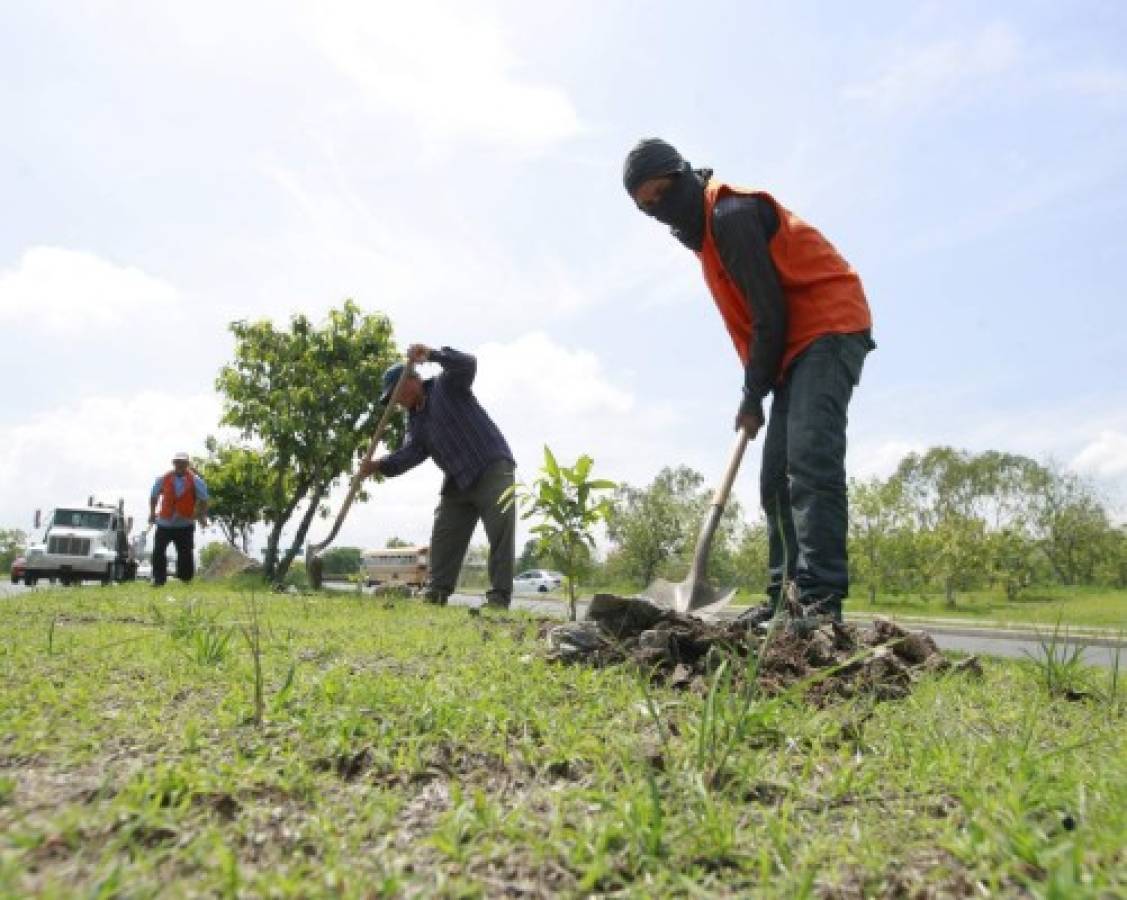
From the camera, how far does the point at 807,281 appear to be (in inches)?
136

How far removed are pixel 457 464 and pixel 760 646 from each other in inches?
192

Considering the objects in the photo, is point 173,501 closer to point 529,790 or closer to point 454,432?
point 454,432

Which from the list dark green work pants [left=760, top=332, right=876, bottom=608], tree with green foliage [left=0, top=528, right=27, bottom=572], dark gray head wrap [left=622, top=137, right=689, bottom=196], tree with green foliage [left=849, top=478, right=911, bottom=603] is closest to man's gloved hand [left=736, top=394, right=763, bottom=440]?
A: dark green work pants [left=760, top=332, right=876, bottom=608]

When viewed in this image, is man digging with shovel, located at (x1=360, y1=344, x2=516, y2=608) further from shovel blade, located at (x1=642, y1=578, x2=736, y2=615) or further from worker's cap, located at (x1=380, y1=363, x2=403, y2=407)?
shovel blade, located at (x1=642, y1=578, x2=736, y2=615)

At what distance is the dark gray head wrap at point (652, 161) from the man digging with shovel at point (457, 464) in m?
3.62

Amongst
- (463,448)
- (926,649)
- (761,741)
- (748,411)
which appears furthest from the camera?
(463,448)

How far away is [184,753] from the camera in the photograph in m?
1.46

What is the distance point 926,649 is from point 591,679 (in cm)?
120

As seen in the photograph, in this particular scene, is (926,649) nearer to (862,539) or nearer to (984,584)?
(862,539)

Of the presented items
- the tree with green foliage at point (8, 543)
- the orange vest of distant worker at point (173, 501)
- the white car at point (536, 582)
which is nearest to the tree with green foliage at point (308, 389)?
the orange vest of distant worker at point (173, 501)

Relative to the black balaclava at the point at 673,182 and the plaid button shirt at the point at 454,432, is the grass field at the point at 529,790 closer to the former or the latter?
the black balaclava at the point at 673,182

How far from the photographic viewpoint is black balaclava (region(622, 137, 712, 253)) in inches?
140

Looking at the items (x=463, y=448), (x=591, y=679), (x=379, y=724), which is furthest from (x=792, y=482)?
(x=463, y=448)

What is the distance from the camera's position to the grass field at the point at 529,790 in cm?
104
